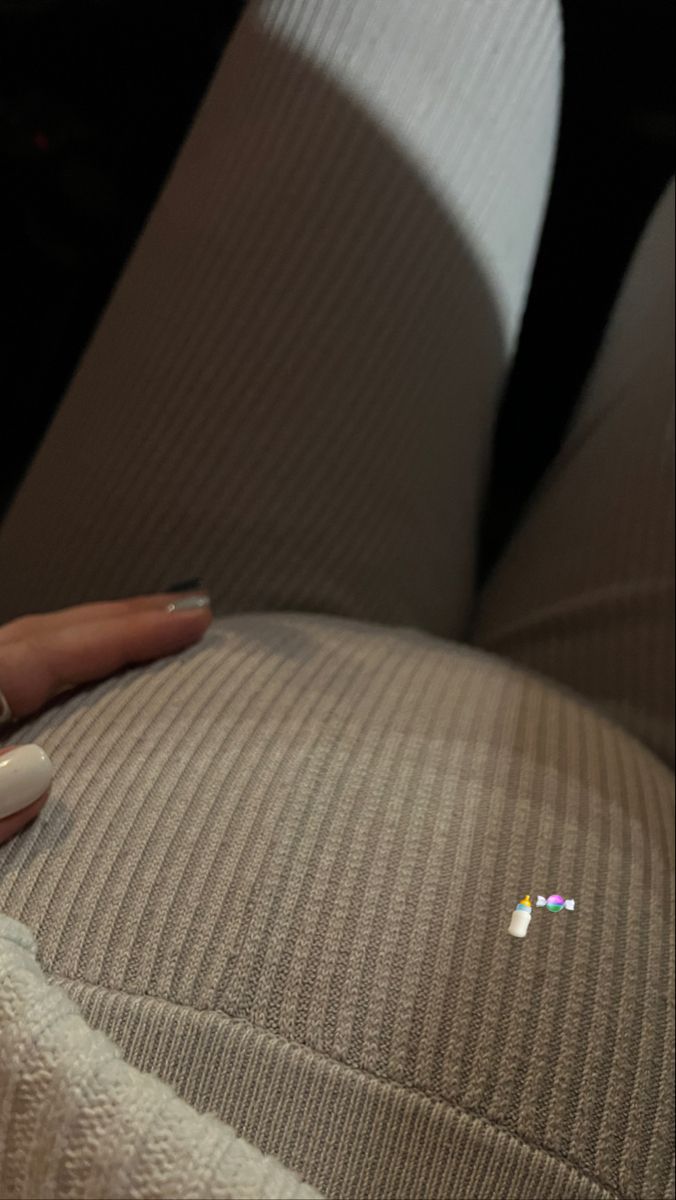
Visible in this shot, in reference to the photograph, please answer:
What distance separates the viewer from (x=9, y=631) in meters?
0.51

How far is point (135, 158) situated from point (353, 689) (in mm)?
545

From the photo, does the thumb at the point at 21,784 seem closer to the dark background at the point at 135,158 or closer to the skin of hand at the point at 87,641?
the skin of hand at the point at 87,641

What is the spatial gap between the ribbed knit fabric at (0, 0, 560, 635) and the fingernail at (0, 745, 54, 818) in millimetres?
186

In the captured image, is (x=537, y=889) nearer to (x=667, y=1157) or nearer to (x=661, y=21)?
(x=667, y=1157)

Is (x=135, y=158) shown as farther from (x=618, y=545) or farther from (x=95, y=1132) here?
(x=95, y=1132)

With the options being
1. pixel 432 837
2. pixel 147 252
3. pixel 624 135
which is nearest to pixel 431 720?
pixel 432 837

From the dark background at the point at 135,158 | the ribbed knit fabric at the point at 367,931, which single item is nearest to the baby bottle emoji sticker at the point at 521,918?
the ribbed knit fabric at the point at 367,931

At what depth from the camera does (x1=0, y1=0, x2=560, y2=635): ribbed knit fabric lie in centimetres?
58

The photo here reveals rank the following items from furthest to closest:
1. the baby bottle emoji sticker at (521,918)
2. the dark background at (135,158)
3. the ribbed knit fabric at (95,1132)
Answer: the dark background at (135,158), the baby bottle emoji sticker at (521,918), the ribbed knit fabric at (95,1132)

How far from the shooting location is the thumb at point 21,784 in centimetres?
41

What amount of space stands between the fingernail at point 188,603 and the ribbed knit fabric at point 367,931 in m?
0.06

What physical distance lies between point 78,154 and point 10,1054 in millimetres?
721

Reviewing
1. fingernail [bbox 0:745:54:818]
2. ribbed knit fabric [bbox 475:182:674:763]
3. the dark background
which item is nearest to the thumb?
fingernail [bbox 0:745:54:818]

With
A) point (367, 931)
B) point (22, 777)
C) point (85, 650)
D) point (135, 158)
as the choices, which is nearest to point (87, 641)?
point (85, 650)
